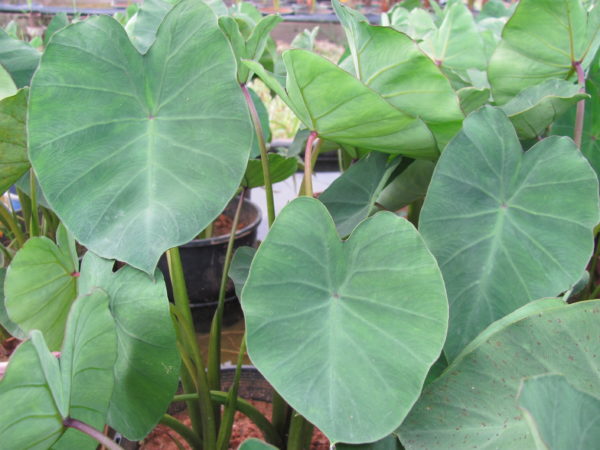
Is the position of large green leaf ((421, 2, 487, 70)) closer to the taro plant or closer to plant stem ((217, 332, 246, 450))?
the taro plant

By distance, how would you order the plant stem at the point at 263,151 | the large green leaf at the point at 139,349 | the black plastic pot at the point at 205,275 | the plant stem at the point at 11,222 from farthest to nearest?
the black plastic pot at the point at 205,275 → the plant stem at the point at 11,222 → the plant stem at the point at 263,151 → the large green leaf at the point at 139,349

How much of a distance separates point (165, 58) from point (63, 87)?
0.36 ft

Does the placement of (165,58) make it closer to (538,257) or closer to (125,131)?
(125,131)

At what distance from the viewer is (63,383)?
1.47 feet

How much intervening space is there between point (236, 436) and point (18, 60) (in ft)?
2.30

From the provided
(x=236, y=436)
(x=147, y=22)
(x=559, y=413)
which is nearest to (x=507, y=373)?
(x=559, y=413)

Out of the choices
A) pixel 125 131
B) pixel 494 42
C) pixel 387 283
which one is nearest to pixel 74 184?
pixel 125 131

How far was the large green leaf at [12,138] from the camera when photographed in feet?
1.99

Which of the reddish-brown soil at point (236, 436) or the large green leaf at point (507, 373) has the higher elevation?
the large green leaf at point (507, 373)

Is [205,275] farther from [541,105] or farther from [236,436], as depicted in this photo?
[541,105]

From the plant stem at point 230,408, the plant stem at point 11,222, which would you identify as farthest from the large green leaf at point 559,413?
the plant stem at point 11,222

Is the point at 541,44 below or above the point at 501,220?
above

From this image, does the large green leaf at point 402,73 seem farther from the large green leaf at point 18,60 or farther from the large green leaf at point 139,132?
the large green leaf at point 18,60

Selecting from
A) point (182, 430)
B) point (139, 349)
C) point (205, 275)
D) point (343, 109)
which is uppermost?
point (343, 109)
